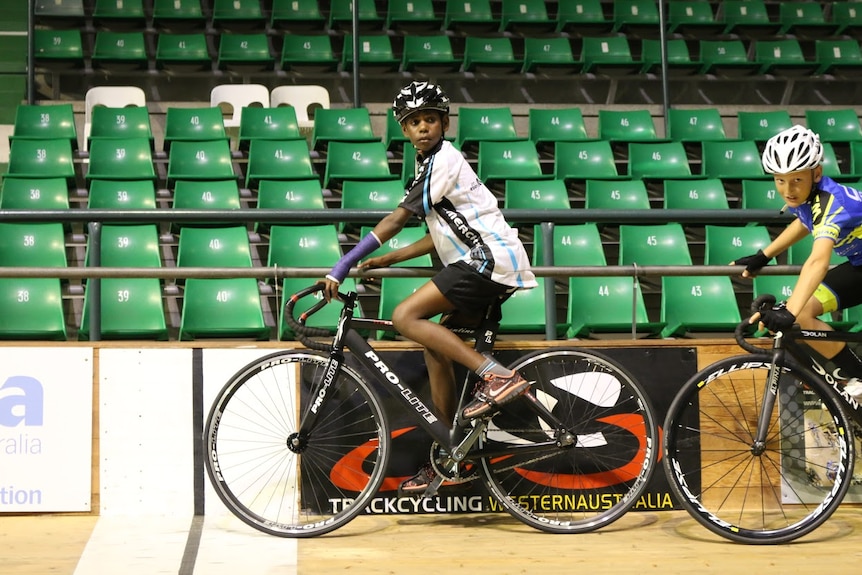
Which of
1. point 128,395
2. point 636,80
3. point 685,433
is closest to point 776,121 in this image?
point 636,80

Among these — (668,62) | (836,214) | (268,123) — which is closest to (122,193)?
(268,123)

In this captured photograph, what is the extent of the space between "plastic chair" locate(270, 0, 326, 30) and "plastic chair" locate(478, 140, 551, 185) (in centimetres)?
359

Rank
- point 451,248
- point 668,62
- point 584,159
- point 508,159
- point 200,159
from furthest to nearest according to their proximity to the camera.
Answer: point 668,62, point 584,159, point 508,159, point 200,159, point 451,248

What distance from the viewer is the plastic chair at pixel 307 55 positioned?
1002 centimetres

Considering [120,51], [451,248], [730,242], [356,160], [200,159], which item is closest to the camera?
[451,248]

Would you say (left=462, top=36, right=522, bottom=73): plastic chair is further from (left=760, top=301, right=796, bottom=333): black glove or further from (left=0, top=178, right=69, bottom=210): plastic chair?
(left=760, top=301, right=796, bottom=333): black glove

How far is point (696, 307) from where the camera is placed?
5.93 meters

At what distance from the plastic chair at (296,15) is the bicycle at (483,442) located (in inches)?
288

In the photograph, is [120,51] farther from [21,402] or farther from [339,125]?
[21,402]

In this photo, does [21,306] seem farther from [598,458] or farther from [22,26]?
[22,26]

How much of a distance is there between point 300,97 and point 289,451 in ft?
20.5

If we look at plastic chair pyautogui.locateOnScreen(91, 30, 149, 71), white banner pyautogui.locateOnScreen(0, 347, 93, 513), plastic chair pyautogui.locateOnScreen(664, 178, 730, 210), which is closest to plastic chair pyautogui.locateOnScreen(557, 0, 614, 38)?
plastic chair pyautogui.locateOnScreen(664, 178, 730, 210)

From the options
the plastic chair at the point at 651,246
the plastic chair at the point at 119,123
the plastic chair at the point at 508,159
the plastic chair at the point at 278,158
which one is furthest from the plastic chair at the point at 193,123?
the plastic chair at the point at 651,246

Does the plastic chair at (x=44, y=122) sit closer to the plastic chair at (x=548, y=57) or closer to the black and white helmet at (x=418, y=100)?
the plastic chair at (x=548, y=57)
